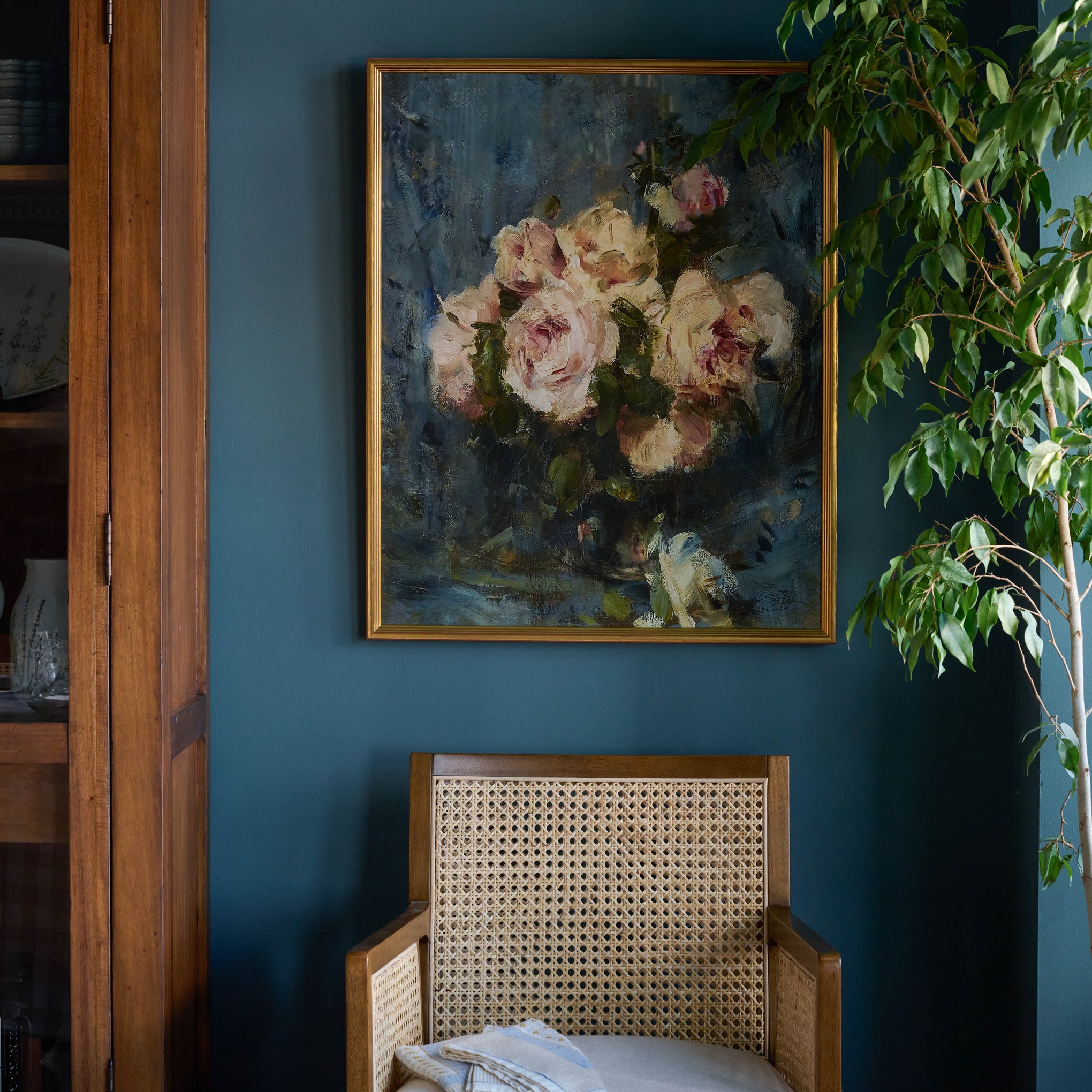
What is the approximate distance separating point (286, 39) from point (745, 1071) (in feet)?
6.79

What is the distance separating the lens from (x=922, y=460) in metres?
1.39

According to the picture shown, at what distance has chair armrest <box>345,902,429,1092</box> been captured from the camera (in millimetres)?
1336

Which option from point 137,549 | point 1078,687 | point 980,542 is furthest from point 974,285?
point 137,549

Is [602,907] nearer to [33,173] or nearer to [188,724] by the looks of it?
[188,724]

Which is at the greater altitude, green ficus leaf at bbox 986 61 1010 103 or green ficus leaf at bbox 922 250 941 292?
green ficus leaf at bbox 986 61 1010 103

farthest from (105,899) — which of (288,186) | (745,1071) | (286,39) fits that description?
(286,39)

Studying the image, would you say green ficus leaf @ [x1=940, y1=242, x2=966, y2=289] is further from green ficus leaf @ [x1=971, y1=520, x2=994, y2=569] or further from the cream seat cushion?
the cream seat cushion

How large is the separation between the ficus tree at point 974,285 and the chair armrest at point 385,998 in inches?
35.6

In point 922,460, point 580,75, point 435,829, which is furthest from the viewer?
point 580,75

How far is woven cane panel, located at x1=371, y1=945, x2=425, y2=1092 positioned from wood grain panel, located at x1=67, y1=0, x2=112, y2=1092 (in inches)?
17.5

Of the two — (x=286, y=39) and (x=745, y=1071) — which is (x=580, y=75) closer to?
(x=286, y=39)

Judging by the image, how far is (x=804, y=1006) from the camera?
142cm

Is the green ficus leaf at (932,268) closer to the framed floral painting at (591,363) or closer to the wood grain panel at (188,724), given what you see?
the framed floral painting at (591,363)

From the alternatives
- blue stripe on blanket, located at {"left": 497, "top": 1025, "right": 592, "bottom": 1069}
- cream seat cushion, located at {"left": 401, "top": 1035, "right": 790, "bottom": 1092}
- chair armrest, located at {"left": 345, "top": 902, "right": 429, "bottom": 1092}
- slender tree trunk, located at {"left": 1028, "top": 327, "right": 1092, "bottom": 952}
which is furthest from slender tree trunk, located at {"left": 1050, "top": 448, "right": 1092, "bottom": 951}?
chair armrest, located at {"left": 345, "top": 902, "right": 429, "bottom": 1092}
